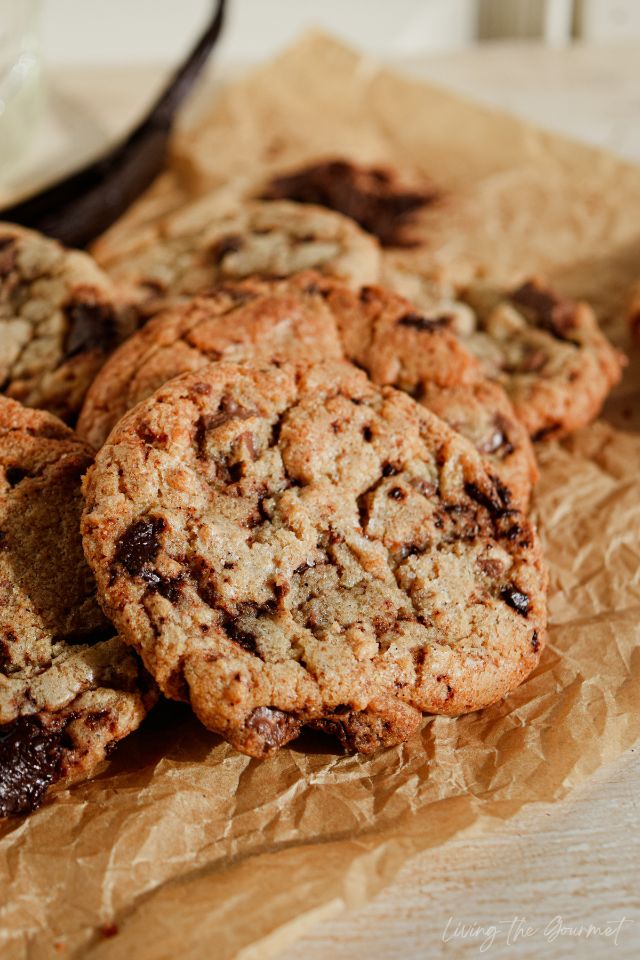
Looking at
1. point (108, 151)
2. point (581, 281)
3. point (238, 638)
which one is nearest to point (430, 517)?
point (238, 638)

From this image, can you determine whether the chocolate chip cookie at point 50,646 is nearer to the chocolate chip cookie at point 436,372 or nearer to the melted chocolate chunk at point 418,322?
the chocolate chip cookie at point 436,372

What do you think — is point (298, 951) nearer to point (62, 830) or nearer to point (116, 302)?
point (62, 830)

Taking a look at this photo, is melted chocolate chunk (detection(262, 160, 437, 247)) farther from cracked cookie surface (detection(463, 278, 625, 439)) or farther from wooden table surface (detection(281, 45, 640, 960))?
wooden table surface (detection(281, 45, 640, 960))

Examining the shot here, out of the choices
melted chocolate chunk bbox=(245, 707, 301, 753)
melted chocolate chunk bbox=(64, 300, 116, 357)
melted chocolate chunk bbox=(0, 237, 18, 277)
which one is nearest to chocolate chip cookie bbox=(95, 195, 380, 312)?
melted chocolate chunk bbox=(64, 300, 116, 357)

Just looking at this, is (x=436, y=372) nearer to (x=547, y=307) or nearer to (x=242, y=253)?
(x=547, y=307)

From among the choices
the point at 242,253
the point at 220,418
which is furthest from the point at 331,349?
the point at 242,253

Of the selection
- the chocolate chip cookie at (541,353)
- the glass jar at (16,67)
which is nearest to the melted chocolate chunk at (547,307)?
the chocolate chip cookie at (541,353)
